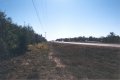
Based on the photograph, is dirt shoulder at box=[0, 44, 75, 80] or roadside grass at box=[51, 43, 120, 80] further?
roadside grass at box=[51, 43, 120, 80]

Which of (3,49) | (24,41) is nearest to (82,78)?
(3,49)

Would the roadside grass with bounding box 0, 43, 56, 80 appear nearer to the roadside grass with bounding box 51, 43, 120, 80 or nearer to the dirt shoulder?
the dirt shoulder

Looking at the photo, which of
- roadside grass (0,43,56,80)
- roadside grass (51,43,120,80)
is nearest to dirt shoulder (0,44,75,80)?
→ roadside grass (0,43,56,80)

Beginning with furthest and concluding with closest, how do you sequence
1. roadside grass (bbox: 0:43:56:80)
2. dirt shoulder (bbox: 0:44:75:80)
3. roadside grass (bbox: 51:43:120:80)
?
roadside grass (bbox: 0:43:56:80) < roadside grass (bbox: 51:43:120:80) < dirt shoulder (bbox: 0:44:75:80)

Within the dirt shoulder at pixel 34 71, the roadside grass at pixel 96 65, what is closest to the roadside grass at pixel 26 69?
the dirt shoulder at pixel 34 71

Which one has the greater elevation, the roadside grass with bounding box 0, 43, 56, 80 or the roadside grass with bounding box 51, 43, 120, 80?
the roadside grass with bounding box 51, 43, 120, 80

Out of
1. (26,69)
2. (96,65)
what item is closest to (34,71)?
(26,69)

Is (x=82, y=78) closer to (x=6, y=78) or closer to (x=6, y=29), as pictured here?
(x=6, y=78)

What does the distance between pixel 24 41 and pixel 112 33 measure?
6135cm

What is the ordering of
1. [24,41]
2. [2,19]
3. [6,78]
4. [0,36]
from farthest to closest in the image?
1. [24,41]
2. [2,19]
3. [0,36]
4. [6,78]

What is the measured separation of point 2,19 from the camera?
80.6 ft

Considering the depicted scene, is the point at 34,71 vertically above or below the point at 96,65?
below

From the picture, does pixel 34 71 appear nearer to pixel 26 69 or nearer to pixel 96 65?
pixel 26 69

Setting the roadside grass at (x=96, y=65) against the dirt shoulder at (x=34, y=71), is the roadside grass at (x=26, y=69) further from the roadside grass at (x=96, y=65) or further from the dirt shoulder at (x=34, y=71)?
the roadside grass at (x=96, y=65)
